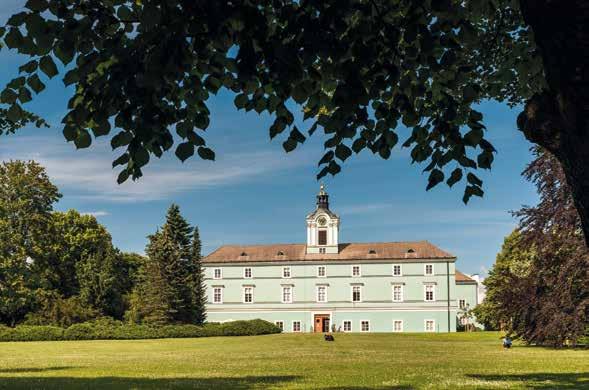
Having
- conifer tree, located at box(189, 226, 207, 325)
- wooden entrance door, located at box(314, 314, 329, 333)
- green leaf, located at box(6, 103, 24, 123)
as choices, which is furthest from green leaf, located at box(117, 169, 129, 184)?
wooden entrance door, located at box(314, 314, 329, 333)

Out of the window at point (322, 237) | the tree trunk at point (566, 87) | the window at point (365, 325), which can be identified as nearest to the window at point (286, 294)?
the window at point (322, 237)

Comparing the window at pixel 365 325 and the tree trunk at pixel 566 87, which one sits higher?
the tree trunk at pixel 566 87

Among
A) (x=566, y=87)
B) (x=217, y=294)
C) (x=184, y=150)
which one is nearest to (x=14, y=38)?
(x=184, y=150)

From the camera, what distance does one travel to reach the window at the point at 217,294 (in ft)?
272

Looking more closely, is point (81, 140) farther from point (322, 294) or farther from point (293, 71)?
point (322, 294)

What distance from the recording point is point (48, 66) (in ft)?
17.2

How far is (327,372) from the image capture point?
1816cm

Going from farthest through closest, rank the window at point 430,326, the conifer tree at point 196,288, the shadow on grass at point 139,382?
the window at point 430,326
the conifer tree at point 196,288
the shadow on grass at point 139,382

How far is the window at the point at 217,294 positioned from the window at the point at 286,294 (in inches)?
307

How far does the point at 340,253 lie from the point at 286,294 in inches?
331

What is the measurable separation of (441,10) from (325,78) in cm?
135

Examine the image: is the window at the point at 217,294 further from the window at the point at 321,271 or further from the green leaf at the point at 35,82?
the green leaf at the point at 35,82

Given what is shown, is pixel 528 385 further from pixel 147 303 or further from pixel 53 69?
pixel 147 303

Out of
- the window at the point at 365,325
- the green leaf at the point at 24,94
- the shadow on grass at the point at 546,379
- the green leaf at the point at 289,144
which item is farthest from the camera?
the window at the point at 365,325
